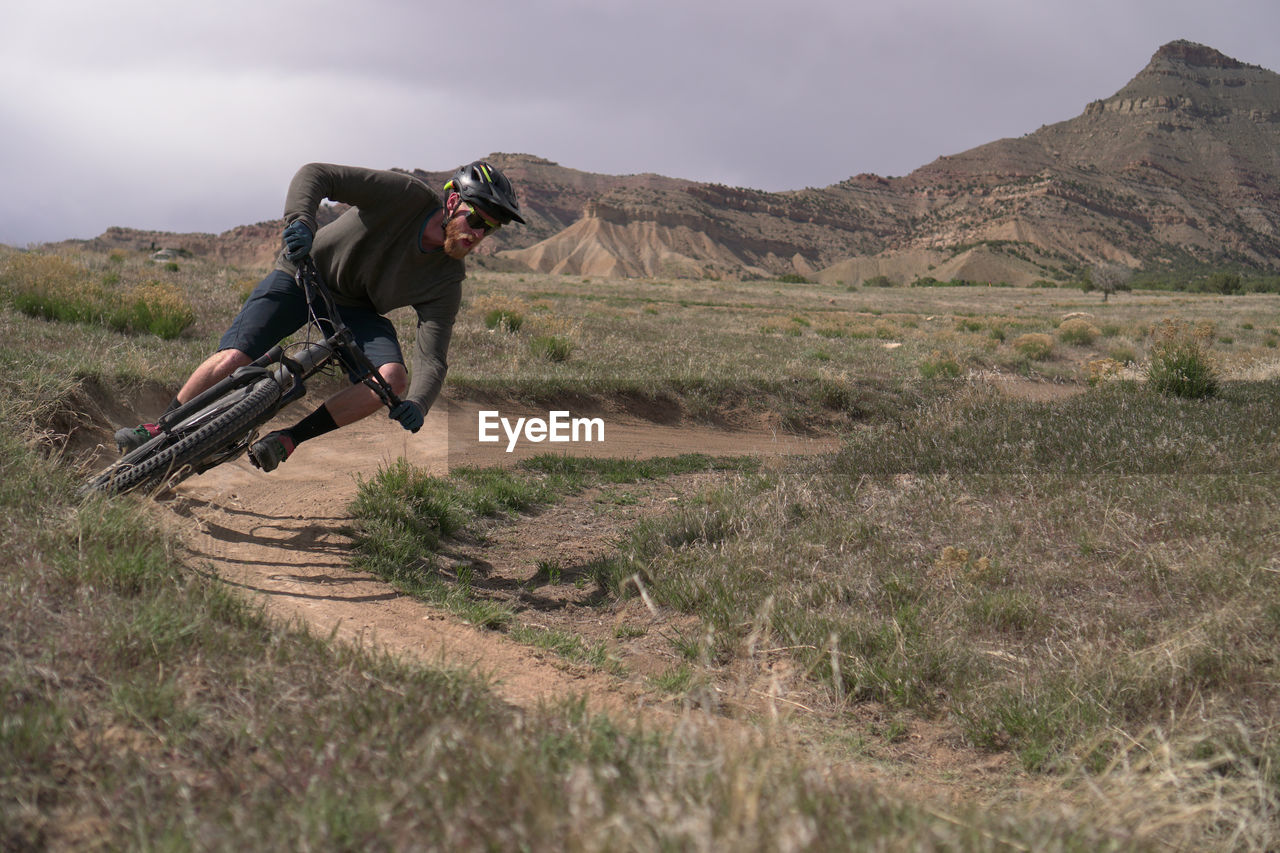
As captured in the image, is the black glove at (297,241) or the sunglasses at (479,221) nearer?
the black glove at (297,241)

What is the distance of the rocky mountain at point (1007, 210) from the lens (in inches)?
4560

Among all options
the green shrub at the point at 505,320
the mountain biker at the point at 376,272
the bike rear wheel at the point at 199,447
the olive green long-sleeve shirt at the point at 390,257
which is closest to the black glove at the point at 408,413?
the mountain biker at the point at 376,272

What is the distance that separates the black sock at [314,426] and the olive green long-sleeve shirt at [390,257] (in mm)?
568

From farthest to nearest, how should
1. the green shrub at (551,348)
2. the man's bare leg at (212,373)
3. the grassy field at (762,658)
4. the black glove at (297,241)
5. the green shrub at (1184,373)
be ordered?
1. the green shrub at (551,348)
2. the green shrub at (1184,373)
3. the man's bare leg at (212,373)
4. the black glove at (297,241)
5. the grassy field at (762,658)

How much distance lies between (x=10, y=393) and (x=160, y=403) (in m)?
1.70

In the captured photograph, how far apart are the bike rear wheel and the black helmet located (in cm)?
158

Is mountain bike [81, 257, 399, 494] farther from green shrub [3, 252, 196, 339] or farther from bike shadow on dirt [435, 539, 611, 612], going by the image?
green shrub [3, 252, 196, 339]

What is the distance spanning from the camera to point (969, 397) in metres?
8.78

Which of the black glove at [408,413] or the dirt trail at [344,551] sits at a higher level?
the black glove at [408,413]

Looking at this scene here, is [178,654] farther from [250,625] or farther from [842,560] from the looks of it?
[842,560]

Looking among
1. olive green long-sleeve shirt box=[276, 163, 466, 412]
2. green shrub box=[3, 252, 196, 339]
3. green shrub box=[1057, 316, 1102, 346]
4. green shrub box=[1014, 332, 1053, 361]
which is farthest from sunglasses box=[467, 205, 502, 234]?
green shrub box=[1057, 316, 1102, 346]

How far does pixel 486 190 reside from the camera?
4.58m

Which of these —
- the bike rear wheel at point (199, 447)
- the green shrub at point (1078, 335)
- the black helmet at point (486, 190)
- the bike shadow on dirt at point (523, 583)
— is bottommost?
the bike shadow on dirt at point (523, 583)

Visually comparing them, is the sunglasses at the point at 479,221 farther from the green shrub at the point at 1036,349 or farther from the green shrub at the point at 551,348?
the green shrub at the point at 1036,349
